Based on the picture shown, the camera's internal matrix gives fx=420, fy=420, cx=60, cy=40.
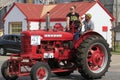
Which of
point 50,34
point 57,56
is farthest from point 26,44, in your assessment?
point 57,56

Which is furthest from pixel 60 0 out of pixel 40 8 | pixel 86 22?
pixel 86 22

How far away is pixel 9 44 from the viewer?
2886cm

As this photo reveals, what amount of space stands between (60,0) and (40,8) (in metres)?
25.8

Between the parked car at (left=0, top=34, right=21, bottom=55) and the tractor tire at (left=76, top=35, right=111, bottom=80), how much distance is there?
1473 cm

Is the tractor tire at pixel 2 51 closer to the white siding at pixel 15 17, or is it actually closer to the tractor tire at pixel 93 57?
the white siding at pixel 15 17

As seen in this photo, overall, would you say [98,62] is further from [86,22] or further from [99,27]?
[99,27]

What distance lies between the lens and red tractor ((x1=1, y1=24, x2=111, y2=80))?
12.6m

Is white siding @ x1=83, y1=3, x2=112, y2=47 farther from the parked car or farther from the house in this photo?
the parked car

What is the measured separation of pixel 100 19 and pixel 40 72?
934 inches

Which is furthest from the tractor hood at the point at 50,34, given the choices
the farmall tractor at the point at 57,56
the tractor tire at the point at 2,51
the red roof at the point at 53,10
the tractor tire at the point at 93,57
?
the red roof at the point at 53,10

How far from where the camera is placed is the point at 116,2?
61.8m

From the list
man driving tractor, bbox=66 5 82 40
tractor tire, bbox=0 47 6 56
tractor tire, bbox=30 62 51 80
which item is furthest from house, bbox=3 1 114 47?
tractor tire, bbox=30 62 51 80

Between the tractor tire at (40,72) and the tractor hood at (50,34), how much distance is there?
1027 mm

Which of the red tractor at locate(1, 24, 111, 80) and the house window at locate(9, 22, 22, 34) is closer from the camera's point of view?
the red tractor at locate(1, 24, 111, 80)
